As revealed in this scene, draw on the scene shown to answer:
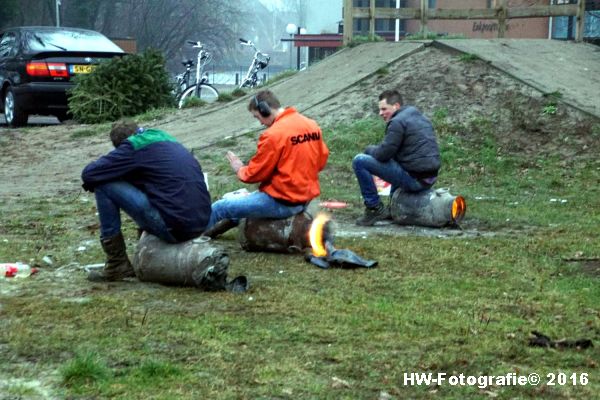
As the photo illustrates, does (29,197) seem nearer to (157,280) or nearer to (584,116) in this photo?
(157,280)

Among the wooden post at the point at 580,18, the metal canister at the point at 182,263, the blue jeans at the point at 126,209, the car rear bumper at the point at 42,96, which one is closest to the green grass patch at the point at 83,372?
the metal canister at the point at 182,263

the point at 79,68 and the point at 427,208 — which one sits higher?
the point at 79,68

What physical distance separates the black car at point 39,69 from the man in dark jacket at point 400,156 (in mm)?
10416

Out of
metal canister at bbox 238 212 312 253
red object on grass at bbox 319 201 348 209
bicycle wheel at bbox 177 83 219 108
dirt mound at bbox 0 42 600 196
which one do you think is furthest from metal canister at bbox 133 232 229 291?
bicycle wheel at bbox 177 83 219 108

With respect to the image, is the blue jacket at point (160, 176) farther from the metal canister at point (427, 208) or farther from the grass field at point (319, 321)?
the metal canister at point (427, 208)

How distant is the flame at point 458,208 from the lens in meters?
10.9

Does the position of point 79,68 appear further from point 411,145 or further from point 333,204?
point 411,145

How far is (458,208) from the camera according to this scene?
11.0 meters

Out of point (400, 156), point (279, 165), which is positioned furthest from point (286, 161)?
point (400, 156)

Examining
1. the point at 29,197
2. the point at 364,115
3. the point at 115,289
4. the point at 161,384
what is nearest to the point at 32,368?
the point at 161,384

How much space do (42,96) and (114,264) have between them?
12783 mm

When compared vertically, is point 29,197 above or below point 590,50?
below

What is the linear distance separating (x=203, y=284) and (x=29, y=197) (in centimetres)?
549

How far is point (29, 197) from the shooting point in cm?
1286
